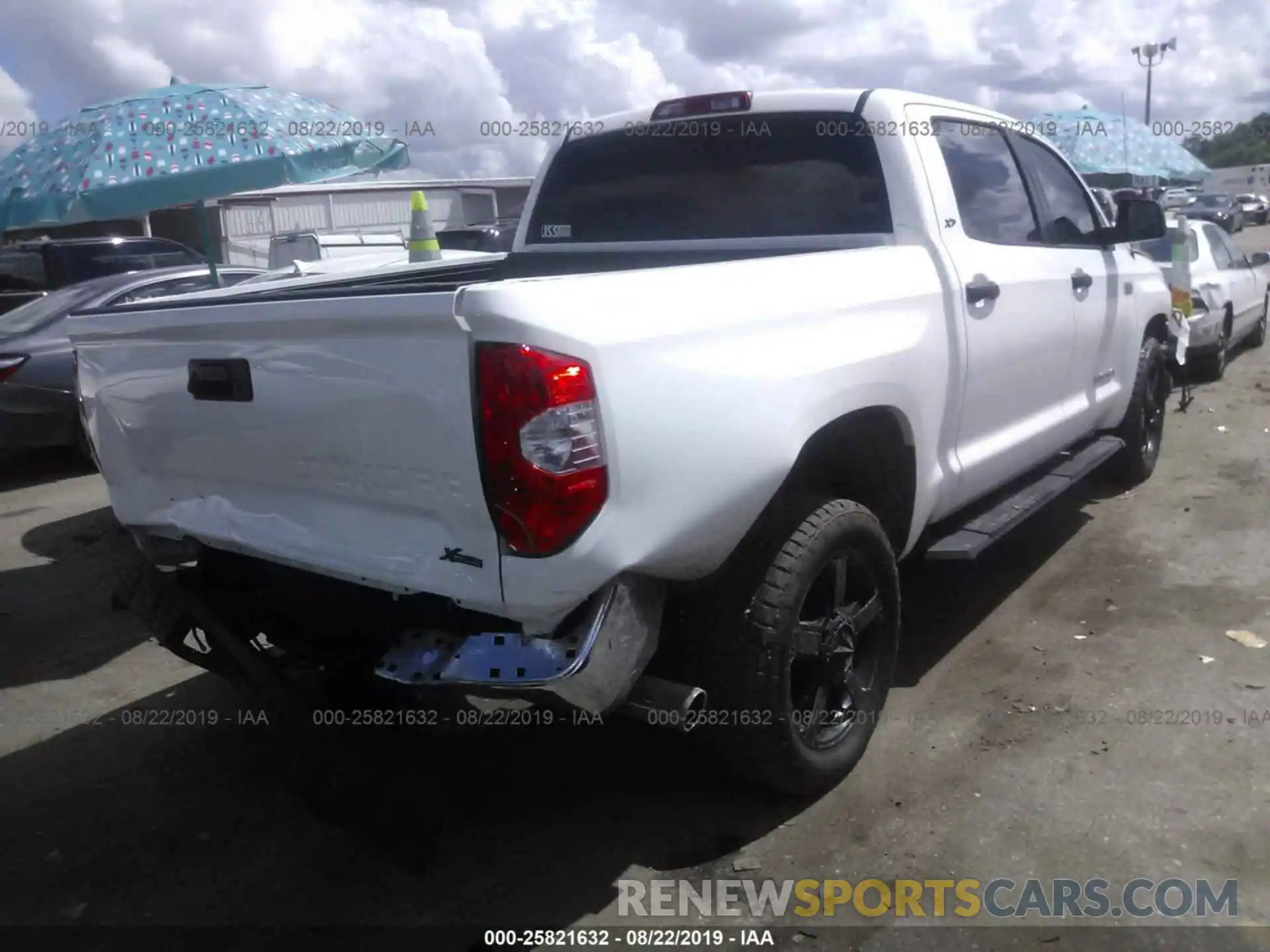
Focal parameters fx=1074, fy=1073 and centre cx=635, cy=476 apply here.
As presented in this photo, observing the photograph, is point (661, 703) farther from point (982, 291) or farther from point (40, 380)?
point (40, 380)

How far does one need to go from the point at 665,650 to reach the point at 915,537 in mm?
1114

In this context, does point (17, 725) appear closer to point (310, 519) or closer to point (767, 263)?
point (310, 519)

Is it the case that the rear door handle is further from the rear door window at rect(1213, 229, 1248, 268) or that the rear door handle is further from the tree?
the tree

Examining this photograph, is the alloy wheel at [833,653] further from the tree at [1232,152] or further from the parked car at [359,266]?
the tree at [1232,152]

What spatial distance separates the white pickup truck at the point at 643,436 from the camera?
233 centimetres

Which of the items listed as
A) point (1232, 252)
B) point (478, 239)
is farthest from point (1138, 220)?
point (478, 239)

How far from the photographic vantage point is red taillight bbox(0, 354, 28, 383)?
768 cm

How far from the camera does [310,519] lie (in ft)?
8.95

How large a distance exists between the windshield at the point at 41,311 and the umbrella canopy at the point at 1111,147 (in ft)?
33.6

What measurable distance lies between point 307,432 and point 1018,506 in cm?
Result: 282

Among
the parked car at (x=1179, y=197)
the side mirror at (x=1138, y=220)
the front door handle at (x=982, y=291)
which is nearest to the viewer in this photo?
the front door handle at (x=982, y=291)

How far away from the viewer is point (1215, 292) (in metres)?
9.52

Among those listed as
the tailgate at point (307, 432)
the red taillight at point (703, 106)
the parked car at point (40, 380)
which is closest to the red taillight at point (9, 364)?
the parked car at point (40, 380)

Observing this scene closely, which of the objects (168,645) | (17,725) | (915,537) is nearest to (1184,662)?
(915,537)
